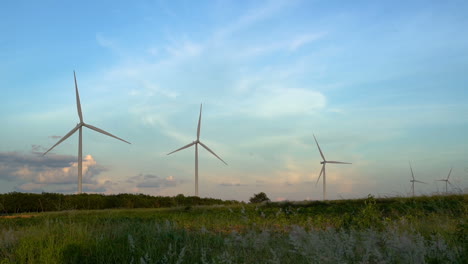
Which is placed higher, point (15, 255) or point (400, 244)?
point (400, 244)

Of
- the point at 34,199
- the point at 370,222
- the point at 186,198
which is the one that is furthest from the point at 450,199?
the point at 34,199

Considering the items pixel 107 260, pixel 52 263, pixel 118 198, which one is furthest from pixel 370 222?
pixel 118 198

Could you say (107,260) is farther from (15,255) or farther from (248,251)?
(248,251)

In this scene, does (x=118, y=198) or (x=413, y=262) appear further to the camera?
(x=118, y=198)

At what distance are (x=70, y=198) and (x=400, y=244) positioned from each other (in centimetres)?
2762

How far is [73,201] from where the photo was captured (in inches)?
1174

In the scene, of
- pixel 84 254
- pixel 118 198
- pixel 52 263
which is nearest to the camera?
pixel 52 263

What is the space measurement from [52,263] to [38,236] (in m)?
2.31

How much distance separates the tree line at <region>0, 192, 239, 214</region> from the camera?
28266 millimetres

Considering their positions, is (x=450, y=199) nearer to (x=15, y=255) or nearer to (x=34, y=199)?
(x=15, y=255)

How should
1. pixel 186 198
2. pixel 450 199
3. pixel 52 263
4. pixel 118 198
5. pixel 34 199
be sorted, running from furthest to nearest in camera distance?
pixel 186 198 < pixel 118 198 < pixel 34 199 < pixel 450 199 < pixel 52 263

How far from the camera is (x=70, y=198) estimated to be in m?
29.5

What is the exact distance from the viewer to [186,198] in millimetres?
38594

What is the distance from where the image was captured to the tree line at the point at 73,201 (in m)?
28.3
